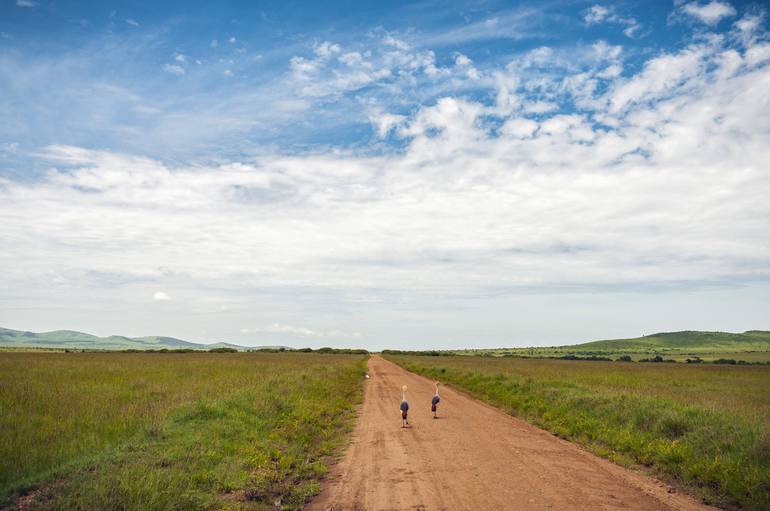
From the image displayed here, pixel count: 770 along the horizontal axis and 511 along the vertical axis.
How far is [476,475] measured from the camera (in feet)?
34.4

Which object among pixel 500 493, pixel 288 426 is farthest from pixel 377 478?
pixel 288 426

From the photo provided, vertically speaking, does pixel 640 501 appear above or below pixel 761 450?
below

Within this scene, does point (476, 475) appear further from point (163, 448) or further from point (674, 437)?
point (163, 448)

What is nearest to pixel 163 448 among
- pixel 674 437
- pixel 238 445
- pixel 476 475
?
pixel 238 445

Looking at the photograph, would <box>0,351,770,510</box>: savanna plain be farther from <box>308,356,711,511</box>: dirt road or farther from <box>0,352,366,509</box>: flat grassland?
<box>308,356,711,511</box>: dirt road

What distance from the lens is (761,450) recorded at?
1062 cm

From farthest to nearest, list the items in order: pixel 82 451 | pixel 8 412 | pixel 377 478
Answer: pixel 8 412 < pixel 82 451 < pixel 377 478

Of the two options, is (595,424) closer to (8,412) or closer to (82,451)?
(82,451)

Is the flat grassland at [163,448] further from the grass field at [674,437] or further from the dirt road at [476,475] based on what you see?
the grass field at [674,437]

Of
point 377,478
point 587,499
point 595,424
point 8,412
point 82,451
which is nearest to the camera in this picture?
point 587,499

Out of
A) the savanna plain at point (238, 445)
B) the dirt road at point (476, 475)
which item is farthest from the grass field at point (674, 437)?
the dirt road at point (476, 475)

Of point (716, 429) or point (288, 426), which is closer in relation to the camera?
point (716, 429)

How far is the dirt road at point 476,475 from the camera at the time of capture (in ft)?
28.8

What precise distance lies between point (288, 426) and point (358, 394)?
13269mm
